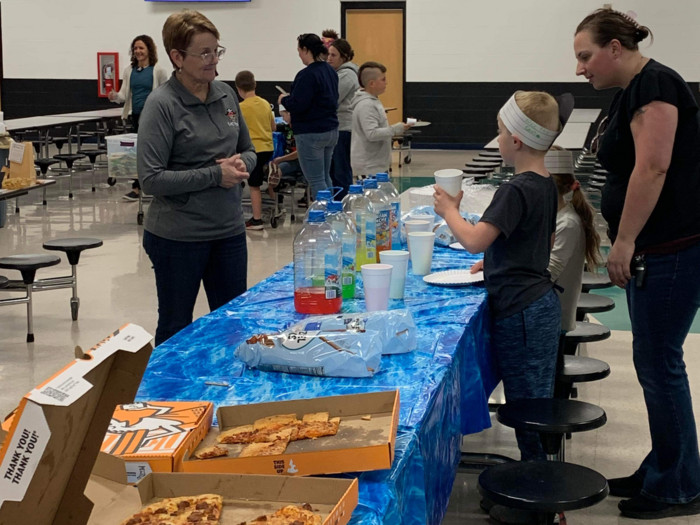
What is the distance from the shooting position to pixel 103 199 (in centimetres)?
1080

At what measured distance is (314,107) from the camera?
Answer: 25.3ft

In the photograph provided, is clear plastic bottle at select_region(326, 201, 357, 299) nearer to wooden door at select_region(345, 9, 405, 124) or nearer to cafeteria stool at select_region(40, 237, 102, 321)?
cafeteria stool at select_region(40, 237, 102, 321)

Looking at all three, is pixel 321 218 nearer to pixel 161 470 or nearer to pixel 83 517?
pixel 161 470

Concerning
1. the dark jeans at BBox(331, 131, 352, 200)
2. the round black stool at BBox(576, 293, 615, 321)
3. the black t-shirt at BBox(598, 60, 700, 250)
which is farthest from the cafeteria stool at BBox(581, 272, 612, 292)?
the dark jeans at BBox(331, 131, 352, 200)

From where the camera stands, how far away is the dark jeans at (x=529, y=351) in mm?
2848

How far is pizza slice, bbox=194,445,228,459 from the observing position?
5.13 feet

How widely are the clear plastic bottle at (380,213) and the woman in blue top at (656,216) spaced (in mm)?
755

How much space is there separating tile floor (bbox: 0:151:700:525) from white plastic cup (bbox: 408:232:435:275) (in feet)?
2.57

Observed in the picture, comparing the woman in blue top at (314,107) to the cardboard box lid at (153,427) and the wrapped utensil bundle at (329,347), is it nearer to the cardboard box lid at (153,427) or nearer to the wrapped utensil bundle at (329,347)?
the wrapped utensil bundle at (329,347)

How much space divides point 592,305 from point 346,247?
164 centimetres

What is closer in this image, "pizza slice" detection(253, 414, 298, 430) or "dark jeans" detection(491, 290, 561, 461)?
"pizza slice" detection(253, 414, 298, 430)

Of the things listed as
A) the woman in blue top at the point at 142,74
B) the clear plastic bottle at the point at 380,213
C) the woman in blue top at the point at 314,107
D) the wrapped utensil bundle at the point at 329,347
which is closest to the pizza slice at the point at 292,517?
the wrapped utensil bundle at the point at 329,347

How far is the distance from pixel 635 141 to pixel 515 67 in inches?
496

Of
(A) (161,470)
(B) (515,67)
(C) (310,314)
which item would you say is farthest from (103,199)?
(A) (161,470)
